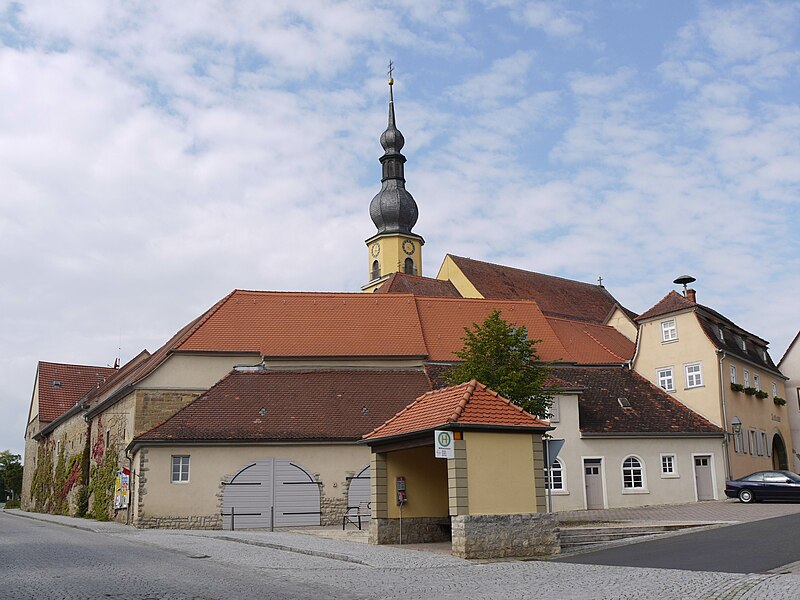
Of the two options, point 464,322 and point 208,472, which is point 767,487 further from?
point 208,472

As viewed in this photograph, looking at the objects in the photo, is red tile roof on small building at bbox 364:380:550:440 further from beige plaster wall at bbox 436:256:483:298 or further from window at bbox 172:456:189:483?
beige plaster wall at bbox 436:256:483:298

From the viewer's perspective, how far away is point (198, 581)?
41.3 ft

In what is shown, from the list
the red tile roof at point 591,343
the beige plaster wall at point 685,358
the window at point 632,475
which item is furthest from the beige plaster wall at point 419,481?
the red tile roof at point 591,343

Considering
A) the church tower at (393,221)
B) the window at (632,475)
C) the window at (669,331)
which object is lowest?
the window at (632,475)

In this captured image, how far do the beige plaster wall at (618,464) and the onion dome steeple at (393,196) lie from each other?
3971cm

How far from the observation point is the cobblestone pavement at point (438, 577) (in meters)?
11.7

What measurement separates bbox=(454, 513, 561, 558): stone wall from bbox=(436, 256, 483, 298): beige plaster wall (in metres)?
35.9

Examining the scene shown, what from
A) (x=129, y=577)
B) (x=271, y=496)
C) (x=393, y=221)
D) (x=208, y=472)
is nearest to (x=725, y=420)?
(x=271, y=496)

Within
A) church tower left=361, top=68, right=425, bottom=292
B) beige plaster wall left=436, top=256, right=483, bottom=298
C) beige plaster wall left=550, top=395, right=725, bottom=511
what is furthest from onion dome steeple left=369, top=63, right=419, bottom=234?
beige plaster wall left=550, top=395, right=725, bottom=511

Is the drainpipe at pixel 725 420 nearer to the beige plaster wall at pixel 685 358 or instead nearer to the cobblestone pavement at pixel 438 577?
the beige plaster wall at pixel 685 358

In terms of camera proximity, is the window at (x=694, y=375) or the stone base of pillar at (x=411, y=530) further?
the window at (x=694, y=375)

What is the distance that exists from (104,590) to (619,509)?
23.6 m

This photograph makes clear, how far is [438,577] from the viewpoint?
1419cm

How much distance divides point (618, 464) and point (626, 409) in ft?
8.32
